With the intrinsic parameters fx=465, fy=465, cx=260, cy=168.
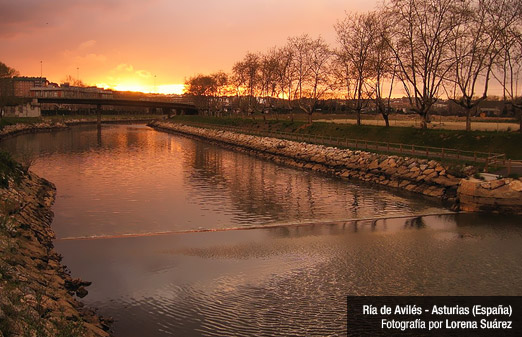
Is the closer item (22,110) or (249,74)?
(249,74)

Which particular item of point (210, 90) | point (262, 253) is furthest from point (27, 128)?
point (262, 253)

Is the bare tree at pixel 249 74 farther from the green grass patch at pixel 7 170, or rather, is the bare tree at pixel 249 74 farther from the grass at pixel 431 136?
the green grass patch at pixel 7 170

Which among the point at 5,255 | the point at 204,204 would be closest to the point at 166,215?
the point at 204,204

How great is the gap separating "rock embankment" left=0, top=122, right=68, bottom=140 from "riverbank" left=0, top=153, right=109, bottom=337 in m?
72.4

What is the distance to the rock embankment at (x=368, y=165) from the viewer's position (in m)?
36.6

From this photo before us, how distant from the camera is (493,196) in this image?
2967 centimetres

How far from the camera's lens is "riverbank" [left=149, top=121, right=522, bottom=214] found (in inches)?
1173

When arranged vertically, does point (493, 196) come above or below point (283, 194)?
above

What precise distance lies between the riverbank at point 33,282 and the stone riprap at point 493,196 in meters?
24.3

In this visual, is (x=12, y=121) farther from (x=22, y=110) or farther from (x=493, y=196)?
(x=493, y=196)

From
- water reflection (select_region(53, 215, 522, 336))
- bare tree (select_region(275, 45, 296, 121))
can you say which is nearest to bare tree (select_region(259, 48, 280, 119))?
bare tree (select_region(275, 45, 296, 121))

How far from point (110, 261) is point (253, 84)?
9504cm

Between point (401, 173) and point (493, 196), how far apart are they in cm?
1150

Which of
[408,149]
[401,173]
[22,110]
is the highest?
[22,110]
